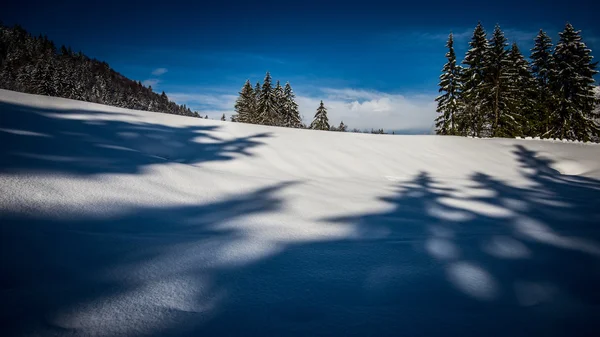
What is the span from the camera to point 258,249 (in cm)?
187

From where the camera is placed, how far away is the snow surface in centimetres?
119

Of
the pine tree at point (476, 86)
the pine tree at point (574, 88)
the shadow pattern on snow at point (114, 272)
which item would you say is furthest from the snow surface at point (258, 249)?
the pine tree at point (574, 88)

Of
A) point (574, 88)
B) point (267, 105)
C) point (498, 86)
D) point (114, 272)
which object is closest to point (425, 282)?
point (114, 272)

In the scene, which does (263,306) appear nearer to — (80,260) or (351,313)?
(351,313)

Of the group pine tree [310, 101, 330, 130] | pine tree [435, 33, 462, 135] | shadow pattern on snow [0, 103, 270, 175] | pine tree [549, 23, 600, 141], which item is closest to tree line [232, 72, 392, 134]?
pine tree [310, 101, 330, 130]

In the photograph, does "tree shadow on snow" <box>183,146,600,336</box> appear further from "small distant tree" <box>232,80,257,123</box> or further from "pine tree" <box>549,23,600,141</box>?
"small distant tree" <box>232,80,257,123</box>

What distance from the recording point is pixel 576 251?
6.80 feet

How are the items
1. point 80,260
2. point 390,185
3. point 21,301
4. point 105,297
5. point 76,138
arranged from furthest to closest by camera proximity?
point 390,185 < point 76,138 < point 80,260 < point 105,297 < point 21,301

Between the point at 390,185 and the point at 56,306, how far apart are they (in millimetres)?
4240

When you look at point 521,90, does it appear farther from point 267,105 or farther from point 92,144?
point 92,144

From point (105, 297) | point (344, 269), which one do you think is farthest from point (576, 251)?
point (105, 297)

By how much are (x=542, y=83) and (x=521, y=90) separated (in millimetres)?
2394

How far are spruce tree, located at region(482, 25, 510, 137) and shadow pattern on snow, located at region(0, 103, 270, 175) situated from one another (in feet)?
77.4

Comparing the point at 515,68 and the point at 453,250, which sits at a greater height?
the point at 515,68
